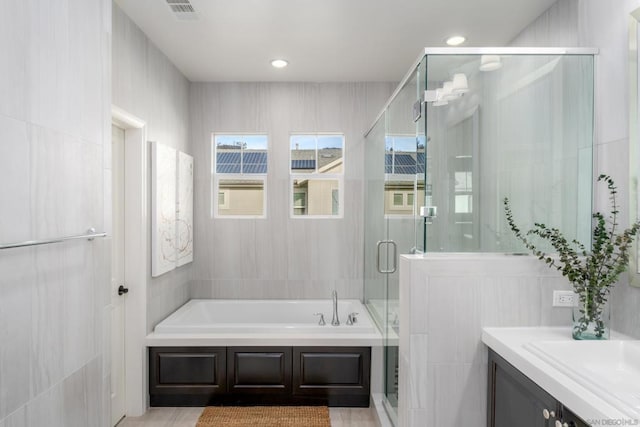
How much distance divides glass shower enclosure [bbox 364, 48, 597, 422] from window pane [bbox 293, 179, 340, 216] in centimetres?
208

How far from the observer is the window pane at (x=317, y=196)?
397 centimetres

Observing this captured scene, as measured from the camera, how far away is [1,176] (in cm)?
119

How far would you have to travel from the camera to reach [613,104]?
1.76 metres

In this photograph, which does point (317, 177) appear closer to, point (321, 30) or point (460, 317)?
point (321, 30)

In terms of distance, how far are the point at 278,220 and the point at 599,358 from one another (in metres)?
2.85

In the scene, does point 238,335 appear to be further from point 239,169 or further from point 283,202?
point 239,169

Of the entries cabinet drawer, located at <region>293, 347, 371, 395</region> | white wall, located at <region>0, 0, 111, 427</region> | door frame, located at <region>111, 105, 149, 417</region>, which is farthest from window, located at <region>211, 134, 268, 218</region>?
white wall, located at <region>0, 0, 111, 427</region>

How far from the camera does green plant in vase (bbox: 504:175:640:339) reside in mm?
1642

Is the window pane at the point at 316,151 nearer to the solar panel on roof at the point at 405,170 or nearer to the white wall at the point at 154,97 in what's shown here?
the white wall at the point at 154,97

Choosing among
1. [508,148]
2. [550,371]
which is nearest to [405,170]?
[508,148]

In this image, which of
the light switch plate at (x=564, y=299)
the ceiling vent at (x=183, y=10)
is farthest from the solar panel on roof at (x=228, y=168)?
the light switch plate at (x=564, y=299)

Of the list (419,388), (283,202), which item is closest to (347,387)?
(419,388)

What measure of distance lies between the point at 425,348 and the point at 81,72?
1.85 m

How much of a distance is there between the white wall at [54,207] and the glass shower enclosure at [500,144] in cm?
143
